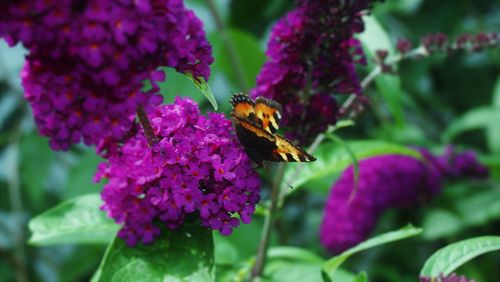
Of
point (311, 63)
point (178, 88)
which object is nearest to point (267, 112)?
point (311, 63)

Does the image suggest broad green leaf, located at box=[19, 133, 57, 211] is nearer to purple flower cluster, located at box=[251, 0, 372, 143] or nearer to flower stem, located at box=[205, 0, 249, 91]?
flower stem, located at box=[205, 0, 249, 91]

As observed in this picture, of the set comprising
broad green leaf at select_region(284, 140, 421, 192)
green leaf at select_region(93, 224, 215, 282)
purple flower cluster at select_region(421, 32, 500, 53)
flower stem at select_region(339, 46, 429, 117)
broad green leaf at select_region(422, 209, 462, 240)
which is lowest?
broad green leaf at select_region(422, 209, 462, 240)

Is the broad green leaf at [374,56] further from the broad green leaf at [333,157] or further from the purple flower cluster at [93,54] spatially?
the purple flower cluster at [93,54]

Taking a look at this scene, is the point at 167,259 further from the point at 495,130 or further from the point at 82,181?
the point at 495,130

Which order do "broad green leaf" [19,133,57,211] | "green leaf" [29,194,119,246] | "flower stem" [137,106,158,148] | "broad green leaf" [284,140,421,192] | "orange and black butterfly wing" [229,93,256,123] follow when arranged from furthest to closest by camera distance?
1. "broad green leaf" [19,133,57,211]
2. "broad green leaf" [284,140,421,192]
3. "green leaf" [29,194,119,246]
4. "orange and black butterfly wing" [229,93,256,123]
5. "flower stem" [137,106,158,148]

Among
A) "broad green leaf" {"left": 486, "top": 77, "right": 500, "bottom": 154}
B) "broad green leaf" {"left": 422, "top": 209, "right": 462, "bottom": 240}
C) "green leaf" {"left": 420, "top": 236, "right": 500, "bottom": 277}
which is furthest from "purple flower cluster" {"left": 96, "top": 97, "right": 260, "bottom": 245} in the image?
"broad green leaf" {"left": 486, "top": 77, "right": 500, "bottom": 154}

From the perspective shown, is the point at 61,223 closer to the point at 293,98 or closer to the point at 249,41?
the point at 293,98
